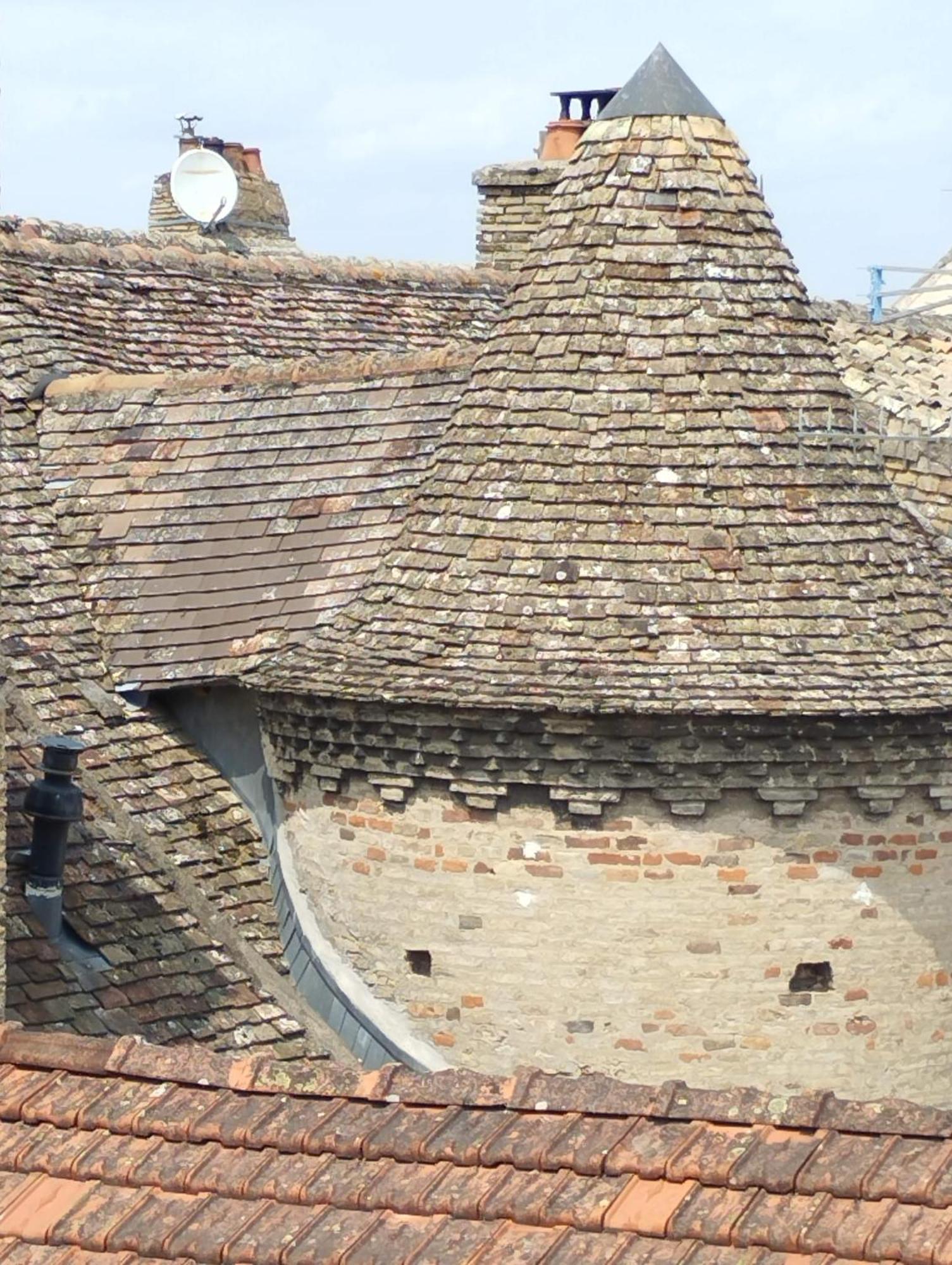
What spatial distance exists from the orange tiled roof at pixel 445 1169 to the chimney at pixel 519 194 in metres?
16.2

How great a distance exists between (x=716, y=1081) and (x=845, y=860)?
1.33 meters

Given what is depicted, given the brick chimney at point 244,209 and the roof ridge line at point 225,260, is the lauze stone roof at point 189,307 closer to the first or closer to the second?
the roof ridge line at point 225,260

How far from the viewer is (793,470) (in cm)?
1447

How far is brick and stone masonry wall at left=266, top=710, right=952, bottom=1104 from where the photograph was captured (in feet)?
44.9

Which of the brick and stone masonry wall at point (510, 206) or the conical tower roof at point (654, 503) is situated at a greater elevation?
the brick and stone masonry wall at point (510, 206)

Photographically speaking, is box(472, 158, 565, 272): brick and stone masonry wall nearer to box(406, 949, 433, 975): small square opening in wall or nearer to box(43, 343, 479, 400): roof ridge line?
box(43, 343, 479, 400): roof ridge line

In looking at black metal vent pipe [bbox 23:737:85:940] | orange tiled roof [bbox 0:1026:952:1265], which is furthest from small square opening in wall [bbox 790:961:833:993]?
orange tiled roof [bbox 0:1026:952:1265]

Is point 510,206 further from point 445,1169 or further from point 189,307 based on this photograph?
point 445,1169

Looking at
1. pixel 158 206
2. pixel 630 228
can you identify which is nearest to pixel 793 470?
pixel 630 228

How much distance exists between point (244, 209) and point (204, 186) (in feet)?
8.55

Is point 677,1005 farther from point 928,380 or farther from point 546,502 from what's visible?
point 928,380

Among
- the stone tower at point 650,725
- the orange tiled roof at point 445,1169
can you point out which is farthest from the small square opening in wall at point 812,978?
the orange tiled roof at point 445,1169

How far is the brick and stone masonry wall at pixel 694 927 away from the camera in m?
13.7

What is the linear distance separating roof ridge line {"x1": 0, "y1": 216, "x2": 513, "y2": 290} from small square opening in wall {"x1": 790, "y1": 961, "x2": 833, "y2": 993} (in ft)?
28.8
